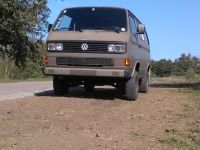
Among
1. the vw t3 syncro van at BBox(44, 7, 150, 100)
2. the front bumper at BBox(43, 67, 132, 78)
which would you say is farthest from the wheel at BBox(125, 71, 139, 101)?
the front bumper at BBox(43, 67, 132, 78)

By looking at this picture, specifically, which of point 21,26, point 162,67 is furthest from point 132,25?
point 162,67

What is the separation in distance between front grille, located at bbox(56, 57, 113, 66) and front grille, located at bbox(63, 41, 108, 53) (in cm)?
19

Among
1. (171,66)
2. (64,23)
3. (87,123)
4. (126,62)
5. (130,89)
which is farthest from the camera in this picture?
(171,66)

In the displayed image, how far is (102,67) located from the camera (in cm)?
1220

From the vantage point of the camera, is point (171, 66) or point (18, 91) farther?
point (171, 66)

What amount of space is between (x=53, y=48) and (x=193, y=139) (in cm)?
572

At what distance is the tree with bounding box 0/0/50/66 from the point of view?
3098 centimetres

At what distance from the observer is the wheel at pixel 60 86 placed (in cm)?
1328

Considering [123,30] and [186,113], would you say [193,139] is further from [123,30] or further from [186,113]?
[123,30]

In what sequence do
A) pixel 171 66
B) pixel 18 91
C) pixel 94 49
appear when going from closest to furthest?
pixel 94 49
pixel 18 91
pixel 171 66

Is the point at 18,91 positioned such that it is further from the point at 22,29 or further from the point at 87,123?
the point at 22,29

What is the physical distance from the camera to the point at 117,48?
40.1 feet

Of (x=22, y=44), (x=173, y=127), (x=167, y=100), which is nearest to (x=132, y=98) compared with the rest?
(x=167, y=100)

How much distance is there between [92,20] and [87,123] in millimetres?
4729
